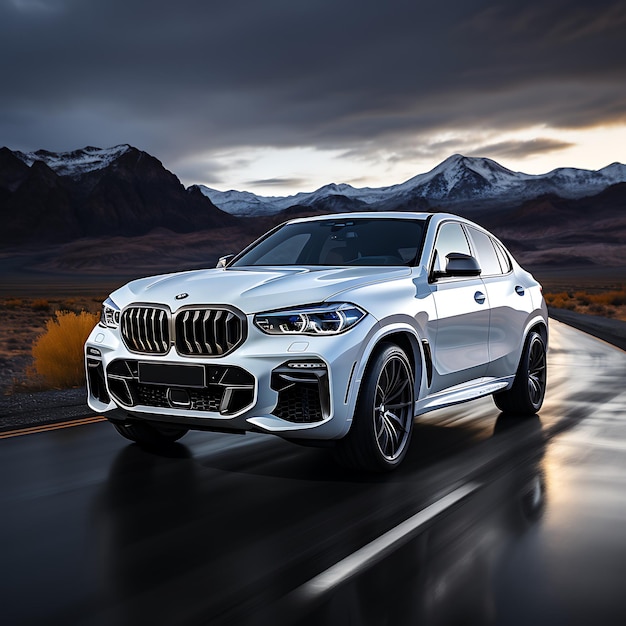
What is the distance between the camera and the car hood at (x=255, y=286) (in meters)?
5.85

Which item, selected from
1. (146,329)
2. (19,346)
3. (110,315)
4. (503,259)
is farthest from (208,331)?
(19,346)

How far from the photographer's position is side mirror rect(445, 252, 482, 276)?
7.01 metres

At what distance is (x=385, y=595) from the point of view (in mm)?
3938

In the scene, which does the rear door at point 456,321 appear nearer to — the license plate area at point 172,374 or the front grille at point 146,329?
the license plate area at point 172,374

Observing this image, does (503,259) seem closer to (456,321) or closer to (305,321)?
(456,321)

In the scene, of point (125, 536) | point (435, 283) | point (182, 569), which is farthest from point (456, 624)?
point (435, 283)

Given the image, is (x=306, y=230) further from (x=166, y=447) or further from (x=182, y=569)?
(x=182, y=569)

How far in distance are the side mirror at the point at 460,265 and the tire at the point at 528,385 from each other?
1.94 metres

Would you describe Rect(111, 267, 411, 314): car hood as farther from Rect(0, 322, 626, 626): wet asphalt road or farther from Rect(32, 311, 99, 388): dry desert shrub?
Rect(32, 311, 99, 388): dry desert shrub

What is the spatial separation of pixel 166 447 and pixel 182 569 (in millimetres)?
3062

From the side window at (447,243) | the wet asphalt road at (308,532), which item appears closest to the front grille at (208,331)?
the wet asphalt road at (308,532)

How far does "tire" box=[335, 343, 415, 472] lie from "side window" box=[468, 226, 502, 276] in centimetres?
210

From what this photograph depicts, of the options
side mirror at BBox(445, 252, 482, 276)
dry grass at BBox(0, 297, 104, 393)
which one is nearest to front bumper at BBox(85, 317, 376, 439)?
side mirror at BBox(445, 252, 482, 276)

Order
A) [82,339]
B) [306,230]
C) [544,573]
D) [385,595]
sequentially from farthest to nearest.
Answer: [82,339]
[306,230]
[544,573]
[385,595]
